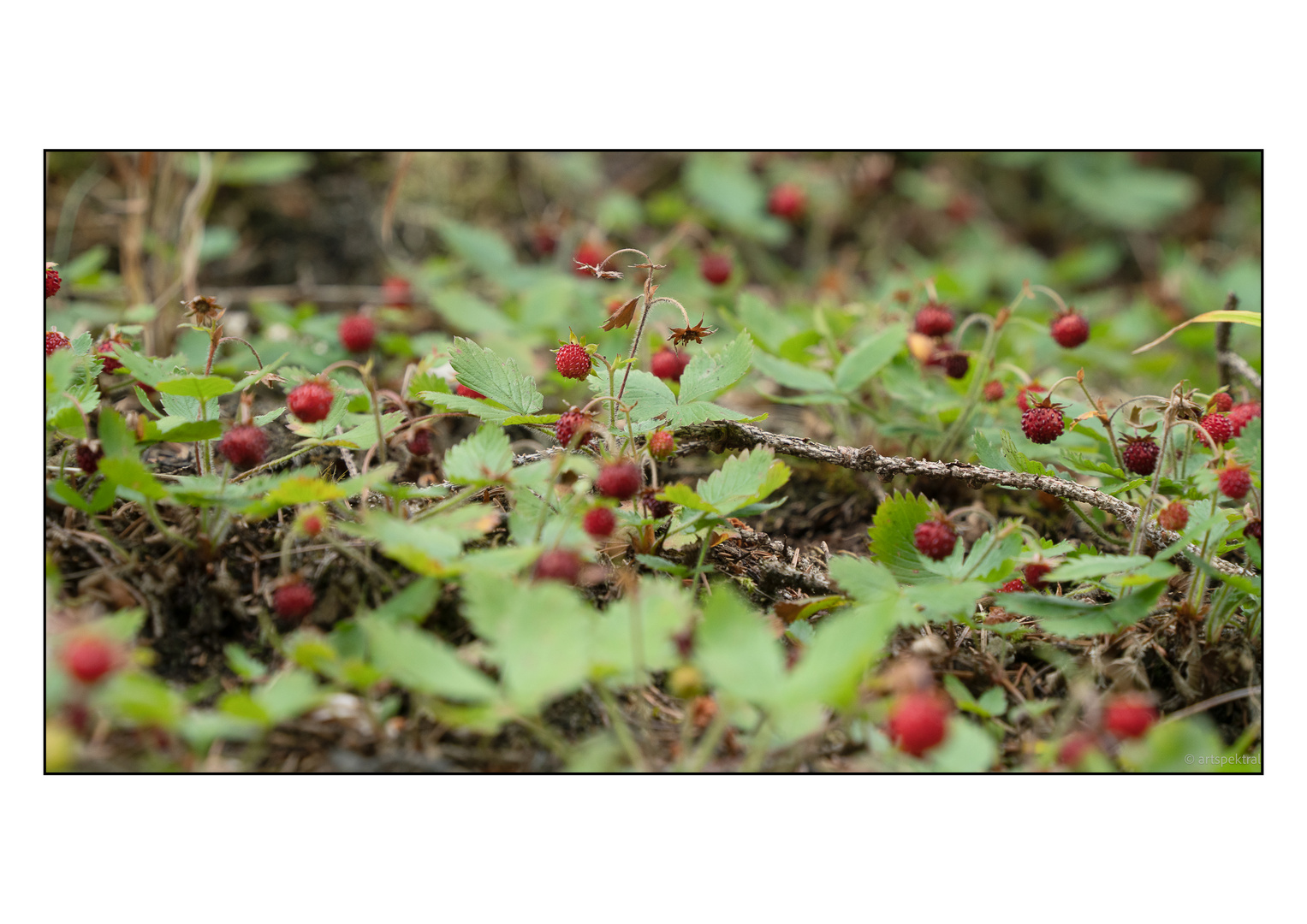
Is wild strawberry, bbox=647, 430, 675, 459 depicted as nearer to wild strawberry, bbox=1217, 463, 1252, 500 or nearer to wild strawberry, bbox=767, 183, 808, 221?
wild strawberry, bbox=1217, 463, 1252, 500

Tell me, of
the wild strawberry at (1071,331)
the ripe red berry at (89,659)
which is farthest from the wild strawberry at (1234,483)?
the ripe red berry at (89,659)

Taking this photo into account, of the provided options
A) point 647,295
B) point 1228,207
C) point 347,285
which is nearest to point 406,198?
point 347,285

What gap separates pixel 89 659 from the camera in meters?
1.05

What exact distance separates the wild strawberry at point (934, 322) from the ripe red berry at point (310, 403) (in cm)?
135

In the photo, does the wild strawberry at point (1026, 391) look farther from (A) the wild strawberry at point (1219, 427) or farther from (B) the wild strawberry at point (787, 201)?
(B) the wild strawberry at point (787, 201)

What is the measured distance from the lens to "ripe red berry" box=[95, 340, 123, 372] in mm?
1661

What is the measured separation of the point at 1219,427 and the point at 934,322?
664 mm

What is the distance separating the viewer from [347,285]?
3121 millimetres

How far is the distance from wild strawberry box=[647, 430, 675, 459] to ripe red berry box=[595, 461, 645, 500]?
0.15 m

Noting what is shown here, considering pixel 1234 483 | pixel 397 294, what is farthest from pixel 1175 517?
pixel 397 294

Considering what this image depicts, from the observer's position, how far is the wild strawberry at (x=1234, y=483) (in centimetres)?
143

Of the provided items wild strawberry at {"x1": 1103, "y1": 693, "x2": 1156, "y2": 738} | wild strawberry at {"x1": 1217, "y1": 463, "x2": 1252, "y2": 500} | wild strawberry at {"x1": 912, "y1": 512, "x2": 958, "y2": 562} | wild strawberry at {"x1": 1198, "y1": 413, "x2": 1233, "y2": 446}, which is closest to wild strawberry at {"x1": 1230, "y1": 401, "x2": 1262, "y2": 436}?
wild strawberry at {"x1": 1198, "y1": 413, "x2": 1233, "y2": 446}

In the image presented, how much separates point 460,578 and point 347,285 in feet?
6.76

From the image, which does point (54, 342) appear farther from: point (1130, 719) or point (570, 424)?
point (1130, 719)
